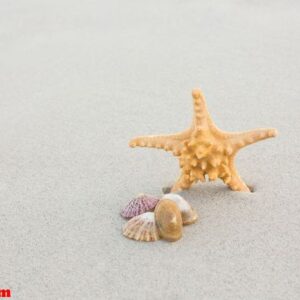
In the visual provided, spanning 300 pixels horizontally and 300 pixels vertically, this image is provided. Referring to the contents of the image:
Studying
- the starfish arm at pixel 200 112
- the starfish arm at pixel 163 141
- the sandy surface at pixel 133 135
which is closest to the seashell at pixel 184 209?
the sandy surface at pixel 133 135

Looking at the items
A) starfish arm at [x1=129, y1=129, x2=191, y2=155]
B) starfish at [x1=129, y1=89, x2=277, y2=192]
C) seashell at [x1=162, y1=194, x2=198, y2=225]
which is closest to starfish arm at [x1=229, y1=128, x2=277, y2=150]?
starfish at [x1=129, y1=89, x2=277, y2=192]

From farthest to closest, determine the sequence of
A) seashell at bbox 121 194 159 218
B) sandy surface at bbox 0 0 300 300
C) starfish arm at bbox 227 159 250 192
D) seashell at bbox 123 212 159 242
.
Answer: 1. starfish arm at bbox 227 159 250 192
2. seashell at bbox 121 194 159 218
3. seashell at bbox 123 212 159 242
4. sandy surface at bbox 0 0 300 300

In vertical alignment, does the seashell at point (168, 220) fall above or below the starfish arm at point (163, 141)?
below

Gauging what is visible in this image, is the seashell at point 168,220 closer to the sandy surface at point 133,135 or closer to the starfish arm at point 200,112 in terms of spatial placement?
the sandy surface at point 133,135

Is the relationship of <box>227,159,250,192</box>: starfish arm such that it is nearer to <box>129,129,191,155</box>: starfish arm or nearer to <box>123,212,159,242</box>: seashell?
<box>129,129,191,155</box>: starfish arm

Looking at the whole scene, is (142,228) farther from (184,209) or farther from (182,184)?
(182,184)

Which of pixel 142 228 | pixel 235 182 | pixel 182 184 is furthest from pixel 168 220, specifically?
pixel 235 182

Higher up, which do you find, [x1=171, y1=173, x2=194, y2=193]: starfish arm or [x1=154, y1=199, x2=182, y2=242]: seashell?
[x1=171, y1=173, x2=194, y2=193]: starfish arm

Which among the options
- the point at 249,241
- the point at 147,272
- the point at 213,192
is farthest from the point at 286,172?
the point at 147,272
